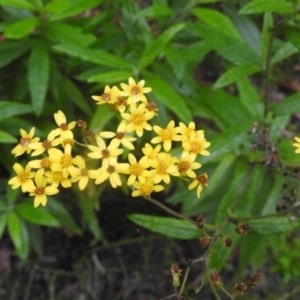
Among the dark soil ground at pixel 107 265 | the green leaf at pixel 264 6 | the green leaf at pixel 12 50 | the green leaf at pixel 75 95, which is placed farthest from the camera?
the dark soil ground at pixel 107 265

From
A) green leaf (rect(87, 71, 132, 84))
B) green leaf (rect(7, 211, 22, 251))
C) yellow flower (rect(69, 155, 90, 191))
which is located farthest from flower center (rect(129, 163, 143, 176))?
green leaf (rect(7, 211, 22, 251))

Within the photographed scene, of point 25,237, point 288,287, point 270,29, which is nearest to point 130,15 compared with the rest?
point 270,29

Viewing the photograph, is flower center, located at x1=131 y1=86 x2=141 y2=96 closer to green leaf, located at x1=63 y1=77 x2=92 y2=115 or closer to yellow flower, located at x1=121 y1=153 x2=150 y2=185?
yellow flower, located at x1=121 y1=153 x2=150 y2=185

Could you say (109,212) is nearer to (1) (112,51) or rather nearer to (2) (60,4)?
(1) (112,51)

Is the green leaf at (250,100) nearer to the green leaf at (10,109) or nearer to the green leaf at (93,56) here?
the green leaf at (93,56)

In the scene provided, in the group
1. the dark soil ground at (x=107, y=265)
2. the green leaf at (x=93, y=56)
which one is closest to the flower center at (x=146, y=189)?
the green leaf at (x=93, y=56)
